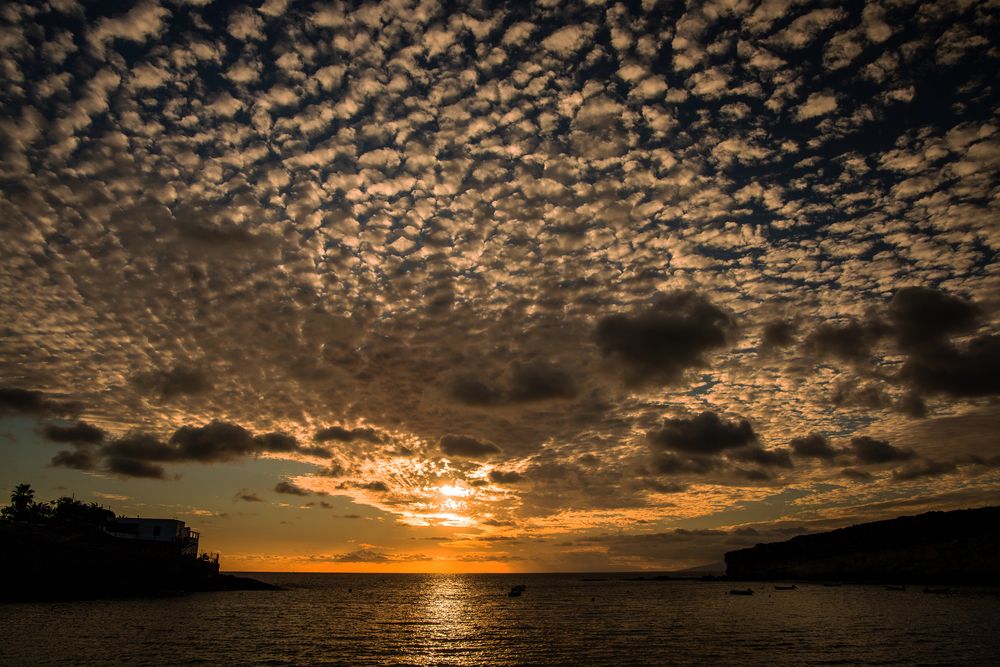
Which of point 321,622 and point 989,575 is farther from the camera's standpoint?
point 989,575

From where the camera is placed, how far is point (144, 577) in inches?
4333

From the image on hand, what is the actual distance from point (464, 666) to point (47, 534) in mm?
81863

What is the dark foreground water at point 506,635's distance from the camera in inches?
1873

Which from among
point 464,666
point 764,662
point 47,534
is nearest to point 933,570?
point 764,662

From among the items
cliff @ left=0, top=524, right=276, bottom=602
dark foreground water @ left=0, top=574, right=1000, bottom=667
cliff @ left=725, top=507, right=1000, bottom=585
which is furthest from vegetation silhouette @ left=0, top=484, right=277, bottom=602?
cliff @ left=725, top=507, right=1000, bottom=585

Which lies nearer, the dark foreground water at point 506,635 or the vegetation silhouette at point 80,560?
the dark foreground water at point 506,635

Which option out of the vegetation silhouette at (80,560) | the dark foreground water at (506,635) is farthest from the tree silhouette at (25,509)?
the dark foreground water at (506,635)

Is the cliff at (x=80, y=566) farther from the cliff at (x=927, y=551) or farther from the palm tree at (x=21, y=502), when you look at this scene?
the cliff at (x=927, y=551)

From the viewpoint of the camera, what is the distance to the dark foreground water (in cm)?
4756

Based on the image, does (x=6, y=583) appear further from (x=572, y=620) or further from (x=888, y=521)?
(x=888, y=521)

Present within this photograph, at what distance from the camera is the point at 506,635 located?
6638cm

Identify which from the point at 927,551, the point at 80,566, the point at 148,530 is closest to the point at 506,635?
the point at 80,566

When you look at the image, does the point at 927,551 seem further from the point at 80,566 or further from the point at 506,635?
the point at 80,566

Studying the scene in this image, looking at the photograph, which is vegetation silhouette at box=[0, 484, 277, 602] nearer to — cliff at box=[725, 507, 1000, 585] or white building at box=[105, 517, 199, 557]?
white building at box=[105, 517, 199, 557]
